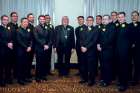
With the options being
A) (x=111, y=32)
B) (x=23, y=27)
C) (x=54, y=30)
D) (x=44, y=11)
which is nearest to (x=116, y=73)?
(x=111, y=32)

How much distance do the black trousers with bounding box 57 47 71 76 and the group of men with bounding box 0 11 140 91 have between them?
55 cm

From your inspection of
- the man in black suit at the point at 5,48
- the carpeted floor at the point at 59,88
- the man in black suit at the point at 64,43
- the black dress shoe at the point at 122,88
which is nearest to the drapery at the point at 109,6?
the man in black suit at the point at 64,43

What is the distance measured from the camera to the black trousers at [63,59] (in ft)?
29.3

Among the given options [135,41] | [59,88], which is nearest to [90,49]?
[135,41]

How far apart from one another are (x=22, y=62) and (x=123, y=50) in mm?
2407

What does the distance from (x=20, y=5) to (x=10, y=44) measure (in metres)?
3.00

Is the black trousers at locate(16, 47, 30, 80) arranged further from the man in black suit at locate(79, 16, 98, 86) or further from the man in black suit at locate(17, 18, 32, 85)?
the man in black suit at locate(79, 16, 98, 86)

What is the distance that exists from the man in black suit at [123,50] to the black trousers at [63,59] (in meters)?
1.90

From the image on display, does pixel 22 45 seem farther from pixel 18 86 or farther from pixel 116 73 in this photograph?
pixel 116 73

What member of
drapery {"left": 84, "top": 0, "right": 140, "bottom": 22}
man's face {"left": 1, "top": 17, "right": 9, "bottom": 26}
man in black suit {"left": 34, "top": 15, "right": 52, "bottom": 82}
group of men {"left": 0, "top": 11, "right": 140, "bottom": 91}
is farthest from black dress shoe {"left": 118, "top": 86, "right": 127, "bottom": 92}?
drapery {"left": 84, "top": 0, "right": 140, "bottom": 22}

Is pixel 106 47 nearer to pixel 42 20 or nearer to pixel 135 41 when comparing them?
pixel 135 41

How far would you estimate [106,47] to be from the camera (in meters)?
7.66

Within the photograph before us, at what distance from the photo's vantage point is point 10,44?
7496 mm

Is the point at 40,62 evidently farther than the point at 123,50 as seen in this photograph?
Yes
